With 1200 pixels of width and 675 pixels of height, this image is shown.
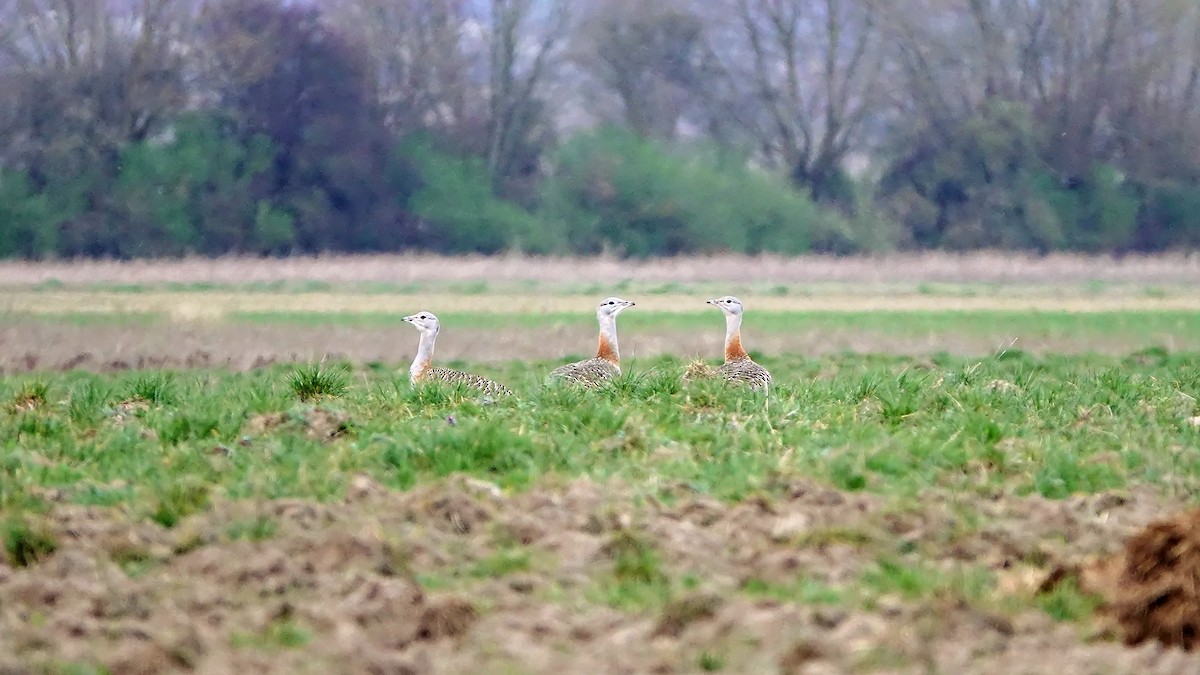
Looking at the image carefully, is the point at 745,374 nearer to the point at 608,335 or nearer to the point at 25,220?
the point at 608,335

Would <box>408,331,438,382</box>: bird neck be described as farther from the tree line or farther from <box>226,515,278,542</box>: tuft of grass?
the tree line

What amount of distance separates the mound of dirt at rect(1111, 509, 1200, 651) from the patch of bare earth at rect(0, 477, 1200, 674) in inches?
4.2

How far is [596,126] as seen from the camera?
4478cm

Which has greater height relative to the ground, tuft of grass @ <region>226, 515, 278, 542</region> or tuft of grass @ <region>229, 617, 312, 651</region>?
tuft of grass @ <region>226, 515, 278, 542</region>

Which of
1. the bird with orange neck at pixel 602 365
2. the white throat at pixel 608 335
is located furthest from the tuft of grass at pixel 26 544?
the white throat at pixel 608 335

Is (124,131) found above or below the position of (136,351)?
above

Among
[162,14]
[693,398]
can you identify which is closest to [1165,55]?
[162,14]

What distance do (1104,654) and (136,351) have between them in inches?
593

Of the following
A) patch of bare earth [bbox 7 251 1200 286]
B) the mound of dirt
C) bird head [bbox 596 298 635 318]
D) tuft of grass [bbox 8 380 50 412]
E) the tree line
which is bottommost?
patch of bare earth [bbox 7 251 1200 286]

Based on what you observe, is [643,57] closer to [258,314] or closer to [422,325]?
[258,314]

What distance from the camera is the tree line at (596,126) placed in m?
37.6

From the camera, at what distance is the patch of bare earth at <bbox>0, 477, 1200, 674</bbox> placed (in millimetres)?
4613

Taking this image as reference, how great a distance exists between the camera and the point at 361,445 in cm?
725

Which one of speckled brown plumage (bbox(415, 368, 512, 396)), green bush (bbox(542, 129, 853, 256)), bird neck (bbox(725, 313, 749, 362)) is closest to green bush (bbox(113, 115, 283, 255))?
green bush (bbox(542, 129, 853, 256))
